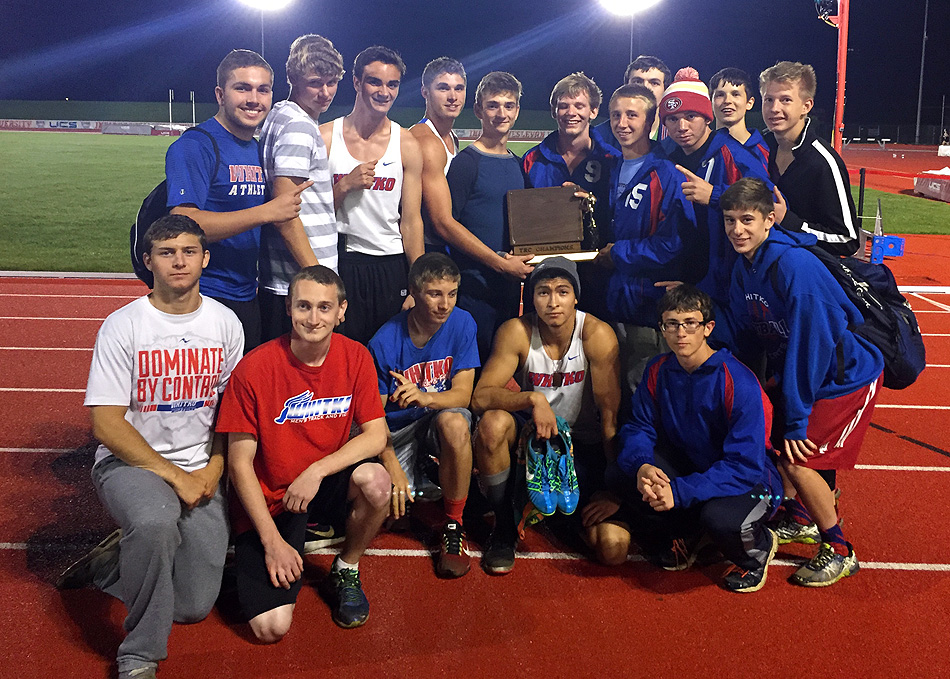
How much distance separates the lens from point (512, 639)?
333cm

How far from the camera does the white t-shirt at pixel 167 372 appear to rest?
3.28 metres

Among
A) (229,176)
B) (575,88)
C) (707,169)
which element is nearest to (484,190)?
(575,88)

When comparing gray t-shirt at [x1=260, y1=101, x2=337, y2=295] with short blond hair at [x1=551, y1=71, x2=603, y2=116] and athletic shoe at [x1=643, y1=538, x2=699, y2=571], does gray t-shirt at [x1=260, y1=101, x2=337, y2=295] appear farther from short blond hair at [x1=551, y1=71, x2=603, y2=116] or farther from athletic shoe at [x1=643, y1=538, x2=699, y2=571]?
athletic shoe at [x1=643, y1=538, x2=699, y2=571]

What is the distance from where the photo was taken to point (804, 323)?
3.62 meters

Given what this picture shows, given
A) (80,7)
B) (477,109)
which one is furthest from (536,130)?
(477,109)

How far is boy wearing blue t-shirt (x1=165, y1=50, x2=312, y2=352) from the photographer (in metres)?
3.91

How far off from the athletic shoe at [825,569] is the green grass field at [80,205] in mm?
11674

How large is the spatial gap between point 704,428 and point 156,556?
242cm

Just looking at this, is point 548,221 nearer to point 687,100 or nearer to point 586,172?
point 586,172

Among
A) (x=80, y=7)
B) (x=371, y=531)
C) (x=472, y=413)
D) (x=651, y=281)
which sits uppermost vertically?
(x=80, y=7)

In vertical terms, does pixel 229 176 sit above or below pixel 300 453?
above

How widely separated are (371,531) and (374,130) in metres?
2.19

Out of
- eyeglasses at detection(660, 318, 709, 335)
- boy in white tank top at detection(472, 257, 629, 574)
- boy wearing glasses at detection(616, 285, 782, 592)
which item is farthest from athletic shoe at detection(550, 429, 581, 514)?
eyeglasses at detection(660, 318, 709, 335)

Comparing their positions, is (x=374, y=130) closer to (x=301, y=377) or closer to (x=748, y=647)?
(x=301, y=377)
